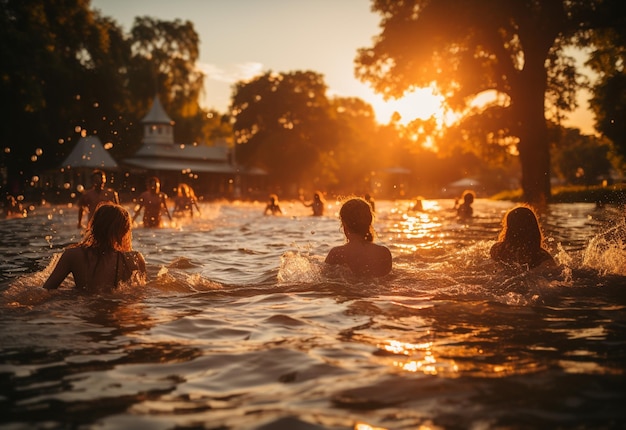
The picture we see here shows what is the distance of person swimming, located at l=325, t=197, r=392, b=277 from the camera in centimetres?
736

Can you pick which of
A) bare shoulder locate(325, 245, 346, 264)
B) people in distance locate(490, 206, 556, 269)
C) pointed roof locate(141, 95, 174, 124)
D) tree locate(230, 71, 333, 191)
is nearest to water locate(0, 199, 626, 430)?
bare shoulder locate(325, 245, 346, 264)

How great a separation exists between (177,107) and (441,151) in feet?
126

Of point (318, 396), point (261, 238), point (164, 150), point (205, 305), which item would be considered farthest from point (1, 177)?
point (318, 396)

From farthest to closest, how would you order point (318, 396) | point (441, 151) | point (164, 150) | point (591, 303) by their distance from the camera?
point (164, 150)
point (441, 151)
point (591, 303)
point (318, 396)

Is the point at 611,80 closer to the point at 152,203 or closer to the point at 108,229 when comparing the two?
the point at 152,203

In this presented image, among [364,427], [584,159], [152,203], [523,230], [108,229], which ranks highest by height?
[584,159]

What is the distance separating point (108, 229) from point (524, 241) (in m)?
4.88

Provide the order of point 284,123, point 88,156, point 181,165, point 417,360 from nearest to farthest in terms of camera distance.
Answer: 1. point 417,360
2. point 88,156
3. point 181,165
4. point 284,123

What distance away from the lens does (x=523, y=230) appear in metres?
7.77

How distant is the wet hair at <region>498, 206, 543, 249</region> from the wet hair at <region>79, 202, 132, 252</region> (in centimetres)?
462

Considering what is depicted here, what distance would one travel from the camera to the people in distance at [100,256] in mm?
6238

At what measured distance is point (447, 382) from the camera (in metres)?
3.66

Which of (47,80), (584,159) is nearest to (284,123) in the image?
(47,80)

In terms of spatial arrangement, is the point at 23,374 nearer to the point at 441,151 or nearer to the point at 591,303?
the point at 591,303
